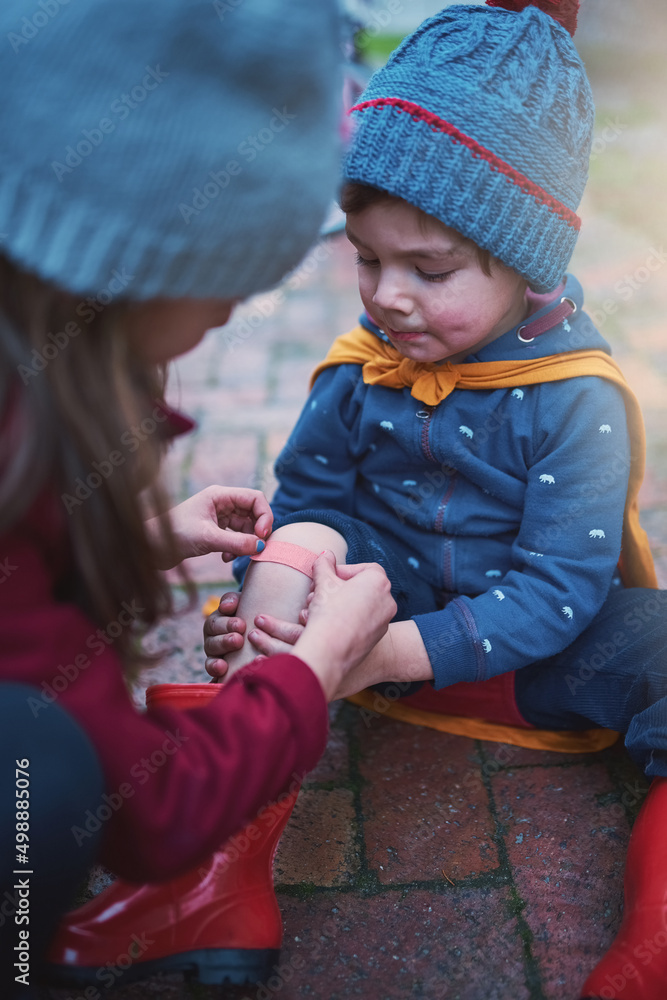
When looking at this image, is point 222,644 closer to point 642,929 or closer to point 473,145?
point 642,929

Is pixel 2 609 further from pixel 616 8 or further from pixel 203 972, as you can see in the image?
pixel 616 8

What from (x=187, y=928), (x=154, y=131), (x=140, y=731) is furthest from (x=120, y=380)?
(x=187, y=928)

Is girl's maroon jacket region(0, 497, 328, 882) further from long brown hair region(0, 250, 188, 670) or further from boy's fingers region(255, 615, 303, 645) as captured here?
boy's fingers region(255, 615, 303, 645)

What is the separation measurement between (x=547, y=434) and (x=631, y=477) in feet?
0.55

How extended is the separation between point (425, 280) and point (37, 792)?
78cm

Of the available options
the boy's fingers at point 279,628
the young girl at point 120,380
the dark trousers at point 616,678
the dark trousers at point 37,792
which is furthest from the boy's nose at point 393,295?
the dark trousers at point 37,792

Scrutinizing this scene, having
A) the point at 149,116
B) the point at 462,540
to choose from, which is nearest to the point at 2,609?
the point at 149,116

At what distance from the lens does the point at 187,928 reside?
1.08 meters

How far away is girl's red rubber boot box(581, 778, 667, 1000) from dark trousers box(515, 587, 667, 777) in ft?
0.30

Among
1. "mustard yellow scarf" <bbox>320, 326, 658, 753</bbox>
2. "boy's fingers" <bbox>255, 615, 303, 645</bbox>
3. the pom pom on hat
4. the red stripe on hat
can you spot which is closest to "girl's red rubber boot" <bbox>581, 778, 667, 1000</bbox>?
"mustard yellow scarf" <bbox>320, 326, 658, 753</bbox>

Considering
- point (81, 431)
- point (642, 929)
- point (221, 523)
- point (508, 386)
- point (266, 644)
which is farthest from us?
point (221, 523)

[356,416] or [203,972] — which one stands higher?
[356,416]

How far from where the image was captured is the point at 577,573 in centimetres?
125

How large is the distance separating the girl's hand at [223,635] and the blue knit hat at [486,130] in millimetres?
609
